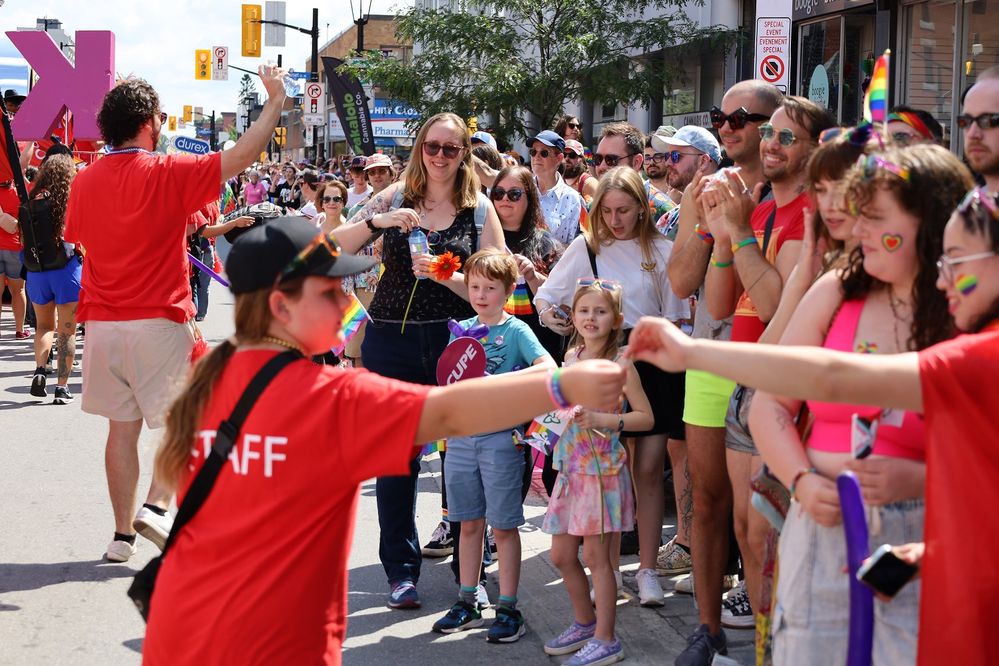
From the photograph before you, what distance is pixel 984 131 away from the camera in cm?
386

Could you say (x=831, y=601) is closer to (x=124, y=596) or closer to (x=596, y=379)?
(x=596, y=379)

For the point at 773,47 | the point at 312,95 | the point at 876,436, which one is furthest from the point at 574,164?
the point at 312,95

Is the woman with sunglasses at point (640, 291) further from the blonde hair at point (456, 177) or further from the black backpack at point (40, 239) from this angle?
the black backpack at point (40, 239)

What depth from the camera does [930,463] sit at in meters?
2.54

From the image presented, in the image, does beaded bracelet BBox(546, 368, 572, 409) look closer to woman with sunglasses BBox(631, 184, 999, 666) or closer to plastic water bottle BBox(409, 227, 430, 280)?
woman with sunglasses BBox(631, 184, 999, 666)

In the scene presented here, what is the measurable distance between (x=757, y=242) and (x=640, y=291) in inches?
53.6

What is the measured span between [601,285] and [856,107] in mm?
10424

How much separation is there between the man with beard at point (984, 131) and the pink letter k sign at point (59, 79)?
31.5 ft

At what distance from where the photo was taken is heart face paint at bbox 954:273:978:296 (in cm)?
251

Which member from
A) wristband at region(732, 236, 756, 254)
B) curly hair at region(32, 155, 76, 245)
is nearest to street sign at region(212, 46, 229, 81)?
curly hair at region(32, 155, 76, 245)

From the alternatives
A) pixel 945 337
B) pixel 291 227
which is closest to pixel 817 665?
pixel 945 337

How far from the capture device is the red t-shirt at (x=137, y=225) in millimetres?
6086

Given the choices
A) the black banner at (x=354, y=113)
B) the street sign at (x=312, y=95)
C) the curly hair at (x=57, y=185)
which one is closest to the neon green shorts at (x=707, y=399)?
the curly hair at (x=57, y=185)

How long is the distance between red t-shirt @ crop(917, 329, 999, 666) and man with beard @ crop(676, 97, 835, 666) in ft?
5.18
